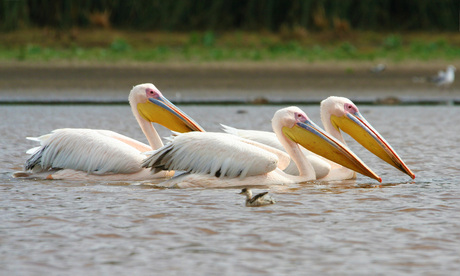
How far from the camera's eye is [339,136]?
6453 millimetres

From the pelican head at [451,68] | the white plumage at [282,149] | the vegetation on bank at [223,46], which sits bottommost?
the white plumage at [282,149]

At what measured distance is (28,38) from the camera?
1667cm

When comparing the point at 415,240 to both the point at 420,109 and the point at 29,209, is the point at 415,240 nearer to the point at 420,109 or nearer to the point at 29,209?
the point at 29,209

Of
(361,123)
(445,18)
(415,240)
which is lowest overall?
(415,240)

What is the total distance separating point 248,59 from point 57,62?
3405 millimetres

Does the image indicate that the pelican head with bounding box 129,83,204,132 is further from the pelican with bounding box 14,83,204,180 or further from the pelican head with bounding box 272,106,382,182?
the pelican head with bounding box 272,106,382,182

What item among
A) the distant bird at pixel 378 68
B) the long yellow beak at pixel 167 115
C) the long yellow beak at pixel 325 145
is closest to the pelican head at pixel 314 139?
the long yellow beak at pixel 325 145

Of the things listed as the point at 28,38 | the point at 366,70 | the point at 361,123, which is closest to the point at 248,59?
the point at 366,70

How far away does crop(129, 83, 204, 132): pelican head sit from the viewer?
259 inches

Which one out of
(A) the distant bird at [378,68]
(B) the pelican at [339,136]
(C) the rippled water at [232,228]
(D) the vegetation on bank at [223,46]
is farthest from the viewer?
(D) the vegetation on bank at [223,46]

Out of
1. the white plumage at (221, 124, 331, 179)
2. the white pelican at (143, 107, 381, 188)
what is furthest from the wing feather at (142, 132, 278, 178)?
the white plumage at (221, 124, 331, 179)

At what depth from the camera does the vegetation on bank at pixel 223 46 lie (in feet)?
51.2

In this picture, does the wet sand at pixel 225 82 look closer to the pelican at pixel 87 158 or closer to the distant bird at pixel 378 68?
the distant bird at pixel 378 68

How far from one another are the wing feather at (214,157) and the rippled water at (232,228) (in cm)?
18
